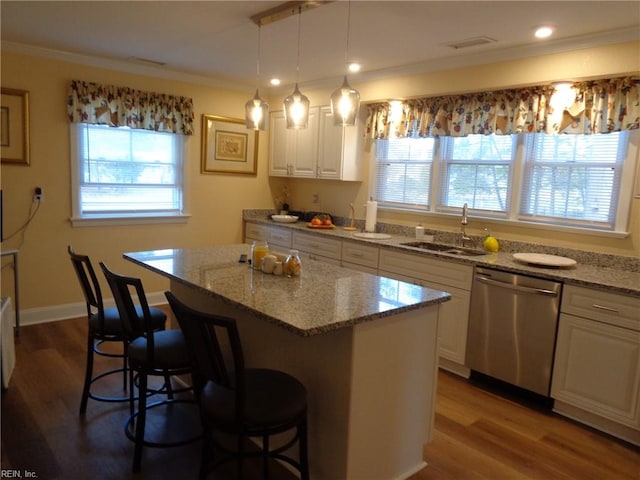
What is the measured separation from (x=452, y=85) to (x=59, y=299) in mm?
3974

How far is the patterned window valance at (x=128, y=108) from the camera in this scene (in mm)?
4211

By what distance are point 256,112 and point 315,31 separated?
87 cm

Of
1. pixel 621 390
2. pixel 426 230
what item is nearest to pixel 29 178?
pixel 426 230

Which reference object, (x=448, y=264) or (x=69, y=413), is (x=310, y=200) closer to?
(x=448, y=264)

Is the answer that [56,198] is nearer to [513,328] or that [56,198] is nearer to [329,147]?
[329,147]

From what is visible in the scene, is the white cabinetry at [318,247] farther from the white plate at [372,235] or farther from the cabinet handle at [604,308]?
the cabinet handle at [604,308]

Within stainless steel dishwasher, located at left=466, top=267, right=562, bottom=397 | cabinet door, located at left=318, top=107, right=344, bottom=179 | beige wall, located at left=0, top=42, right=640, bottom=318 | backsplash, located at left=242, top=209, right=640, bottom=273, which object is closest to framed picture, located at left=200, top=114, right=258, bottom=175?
beige wall, located at left=0, top=42, right=640, bottom=318

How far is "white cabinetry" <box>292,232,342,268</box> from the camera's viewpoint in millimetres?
4398

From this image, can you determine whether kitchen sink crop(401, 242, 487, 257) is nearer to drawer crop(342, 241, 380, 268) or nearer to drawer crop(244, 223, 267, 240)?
drawer crop(342, 241, 380, 268)

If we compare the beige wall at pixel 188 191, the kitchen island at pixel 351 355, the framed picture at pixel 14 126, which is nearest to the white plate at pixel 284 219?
the beige wall at pixel 188 191

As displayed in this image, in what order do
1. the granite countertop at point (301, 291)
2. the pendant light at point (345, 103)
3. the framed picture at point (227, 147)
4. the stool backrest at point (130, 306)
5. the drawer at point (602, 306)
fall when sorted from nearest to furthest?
the granite countertop at point (301, 291)
the stool backrest at point (130, 306)
the pendant light at point (345, 103)
the drawer at point (602, 306)
the framed picture at point (227, 147)

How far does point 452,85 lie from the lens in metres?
3.81

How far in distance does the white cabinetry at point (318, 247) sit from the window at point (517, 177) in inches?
29.6

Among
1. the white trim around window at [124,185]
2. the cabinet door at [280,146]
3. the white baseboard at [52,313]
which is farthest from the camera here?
the cabinet door at [280,146]
